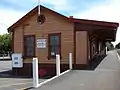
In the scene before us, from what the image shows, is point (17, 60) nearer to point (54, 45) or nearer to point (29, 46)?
point (29, 46)

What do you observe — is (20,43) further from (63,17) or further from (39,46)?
(63,17)

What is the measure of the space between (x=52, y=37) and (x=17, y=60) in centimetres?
321

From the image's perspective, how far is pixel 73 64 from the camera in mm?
21703

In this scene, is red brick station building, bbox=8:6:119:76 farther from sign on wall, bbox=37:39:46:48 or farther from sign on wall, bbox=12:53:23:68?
sign on wall, bbox=12:53:23:68

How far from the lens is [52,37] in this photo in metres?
22.9

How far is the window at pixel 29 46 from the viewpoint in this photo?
23703mm

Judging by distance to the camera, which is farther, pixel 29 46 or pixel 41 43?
pixel 29 46

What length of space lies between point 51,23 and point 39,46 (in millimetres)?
2038

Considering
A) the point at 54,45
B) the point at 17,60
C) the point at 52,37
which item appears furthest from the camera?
the point at 52,37

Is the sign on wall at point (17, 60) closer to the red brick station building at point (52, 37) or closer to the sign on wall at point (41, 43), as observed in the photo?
the red brick station building at point (52, 37)

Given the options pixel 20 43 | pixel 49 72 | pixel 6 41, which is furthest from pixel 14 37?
pixel 6 41

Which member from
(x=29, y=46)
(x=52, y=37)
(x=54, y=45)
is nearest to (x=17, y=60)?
(x=29, y=46)

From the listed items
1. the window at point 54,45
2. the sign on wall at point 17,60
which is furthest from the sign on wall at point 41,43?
the sign on wall at point 17,60

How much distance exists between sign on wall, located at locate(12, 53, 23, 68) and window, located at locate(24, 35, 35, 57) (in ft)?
5.06
